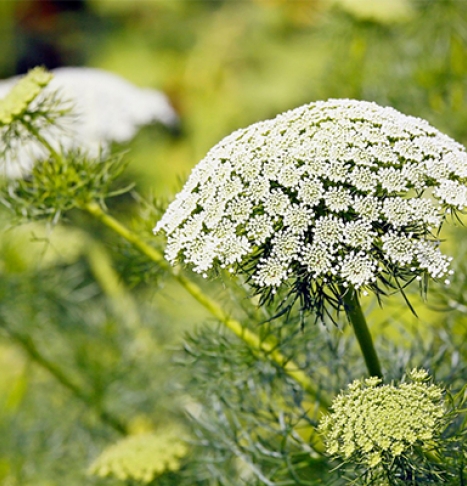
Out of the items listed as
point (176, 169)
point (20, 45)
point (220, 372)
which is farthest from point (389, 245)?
point (20, 45)

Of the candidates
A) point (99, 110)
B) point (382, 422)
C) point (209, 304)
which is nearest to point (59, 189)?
point (209, 304)

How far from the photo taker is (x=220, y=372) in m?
1.02

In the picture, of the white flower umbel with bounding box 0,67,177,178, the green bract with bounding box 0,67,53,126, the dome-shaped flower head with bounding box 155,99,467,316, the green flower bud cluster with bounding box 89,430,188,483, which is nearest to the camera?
the dome-shaped flower head with bounding box 155,99,467,316

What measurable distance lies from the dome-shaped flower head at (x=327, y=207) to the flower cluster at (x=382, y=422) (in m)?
0.10

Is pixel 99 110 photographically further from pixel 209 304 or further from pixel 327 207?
pixel 327 207

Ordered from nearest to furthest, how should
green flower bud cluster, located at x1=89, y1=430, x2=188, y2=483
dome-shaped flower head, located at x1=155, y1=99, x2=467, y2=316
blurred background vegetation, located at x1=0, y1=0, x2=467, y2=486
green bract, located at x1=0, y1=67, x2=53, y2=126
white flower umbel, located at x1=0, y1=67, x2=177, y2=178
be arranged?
dome-shaped flower head, located at x1=155, y1=99, x2=467, y2=316 → green bract, located at x1=0, y1=67, x2=53, y2=126 → green flower bud cluster, located at x1=89, y1=430, x2=188, y2=483 → blurred background vegetation, located at x1=0, y1=0, x2=467, y2=486 → white flower umbel, located at x1=0, y1=67, x2=177, y2=178

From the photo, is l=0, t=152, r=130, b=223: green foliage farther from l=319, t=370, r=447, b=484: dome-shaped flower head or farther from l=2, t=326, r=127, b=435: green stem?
l=2, t=326, r=127, b=435: green stem

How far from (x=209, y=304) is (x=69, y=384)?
61 cm

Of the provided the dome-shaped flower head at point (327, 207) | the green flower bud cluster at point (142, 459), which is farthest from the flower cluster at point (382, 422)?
the green flower bud cluster at point (142, 459)

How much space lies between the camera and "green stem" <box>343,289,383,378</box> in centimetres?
71

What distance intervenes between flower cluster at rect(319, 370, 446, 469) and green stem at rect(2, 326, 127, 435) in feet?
2.71

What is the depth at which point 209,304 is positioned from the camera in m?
0.94

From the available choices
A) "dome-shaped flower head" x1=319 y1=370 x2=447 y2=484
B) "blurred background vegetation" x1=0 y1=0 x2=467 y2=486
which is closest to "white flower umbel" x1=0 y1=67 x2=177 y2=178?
"blurred background vegetation" x1=0 y1=0 x2=467 y2=486

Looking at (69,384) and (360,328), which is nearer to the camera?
(360,328)
